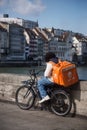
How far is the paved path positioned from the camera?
5606 millimetres

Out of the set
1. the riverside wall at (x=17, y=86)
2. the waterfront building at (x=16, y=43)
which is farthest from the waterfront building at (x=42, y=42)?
the riverside wall at (x=17, y=86)

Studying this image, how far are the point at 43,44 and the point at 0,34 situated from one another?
67.7ft

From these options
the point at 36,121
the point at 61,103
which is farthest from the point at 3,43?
the point at 36,121

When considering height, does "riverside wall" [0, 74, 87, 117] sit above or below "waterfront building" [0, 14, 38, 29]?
below

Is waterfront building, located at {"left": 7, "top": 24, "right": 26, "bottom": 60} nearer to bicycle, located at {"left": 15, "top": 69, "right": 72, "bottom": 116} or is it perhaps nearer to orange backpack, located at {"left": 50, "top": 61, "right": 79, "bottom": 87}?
bicycle, located at {"left": 15, "top": 69, "right": 72, "bottom": 116}

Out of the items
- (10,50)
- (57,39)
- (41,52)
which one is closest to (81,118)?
(10,50)

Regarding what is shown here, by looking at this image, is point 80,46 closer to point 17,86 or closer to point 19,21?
point 19,21

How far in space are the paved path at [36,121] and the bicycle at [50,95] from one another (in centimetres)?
14

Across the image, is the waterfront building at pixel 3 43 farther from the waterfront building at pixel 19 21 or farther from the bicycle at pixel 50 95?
the bicycle at pixel 50 95

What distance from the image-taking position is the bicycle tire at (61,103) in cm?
638

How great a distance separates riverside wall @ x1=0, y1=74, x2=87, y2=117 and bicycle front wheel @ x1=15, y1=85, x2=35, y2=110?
1.17 feet

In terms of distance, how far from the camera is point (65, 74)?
6305 millimetres

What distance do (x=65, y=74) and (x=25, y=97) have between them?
1302 mm

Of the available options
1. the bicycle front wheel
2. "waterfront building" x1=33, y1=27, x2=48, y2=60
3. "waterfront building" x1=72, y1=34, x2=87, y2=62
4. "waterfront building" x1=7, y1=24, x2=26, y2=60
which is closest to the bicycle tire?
the bicycle front wheel
